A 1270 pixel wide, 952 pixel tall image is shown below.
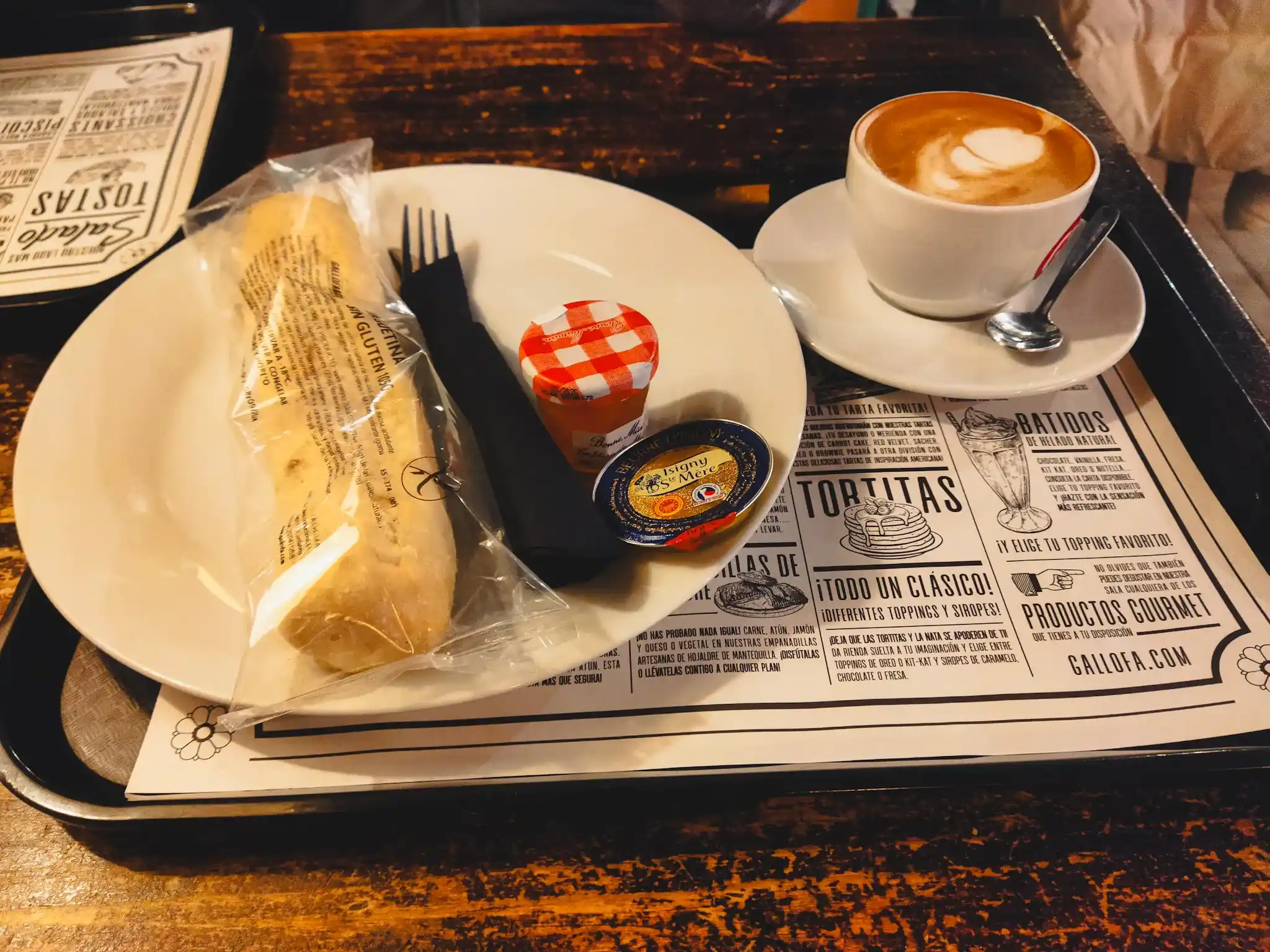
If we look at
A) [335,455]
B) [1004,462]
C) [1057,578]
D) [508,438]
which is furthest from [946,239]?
[335,455]

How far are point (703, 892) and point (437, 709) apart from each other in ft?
0.68

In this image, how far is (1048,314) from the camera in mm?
725

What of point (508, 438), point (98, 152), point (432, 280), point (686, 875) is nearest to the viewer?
point (686, 875)

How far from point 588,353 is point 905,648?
322mm

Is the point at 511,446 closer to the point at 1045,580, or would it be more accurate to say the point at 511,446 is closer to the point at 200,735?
the point at 200,735

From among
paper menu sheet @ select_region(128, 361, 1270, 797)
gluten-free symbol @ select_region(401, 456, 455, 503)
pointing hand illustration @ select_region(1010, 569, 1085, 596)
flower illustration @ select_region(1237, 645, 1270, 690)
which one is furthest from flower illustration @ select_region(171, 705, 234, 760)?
flower illustration @ select_region(1237, 645, 1270, 690)

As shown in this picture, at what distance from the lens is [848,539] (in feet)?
1.98

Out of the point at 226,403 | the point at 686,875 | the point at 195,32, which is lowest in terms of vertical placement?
the point at 686,875

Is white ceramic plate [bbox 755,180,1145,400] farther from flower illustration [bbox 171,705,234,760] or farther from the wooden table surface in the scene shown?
flower illustration [bbox 171,705,234,760]

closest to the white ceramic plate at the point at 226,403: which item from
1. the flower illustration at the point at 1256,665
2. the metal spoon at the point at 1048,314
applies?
the metal spoon at the point at 1048,314

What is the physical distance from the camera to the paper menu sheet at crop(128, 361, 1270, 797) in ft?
1.59

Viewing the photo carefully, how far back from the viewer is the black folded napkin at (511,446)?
0.50 metres

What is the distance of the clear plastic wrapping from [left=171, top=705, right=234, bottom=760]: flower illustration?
2.9 inches

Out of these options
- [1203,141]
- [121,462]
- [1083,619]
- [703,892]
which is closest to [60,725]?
[121,462]
